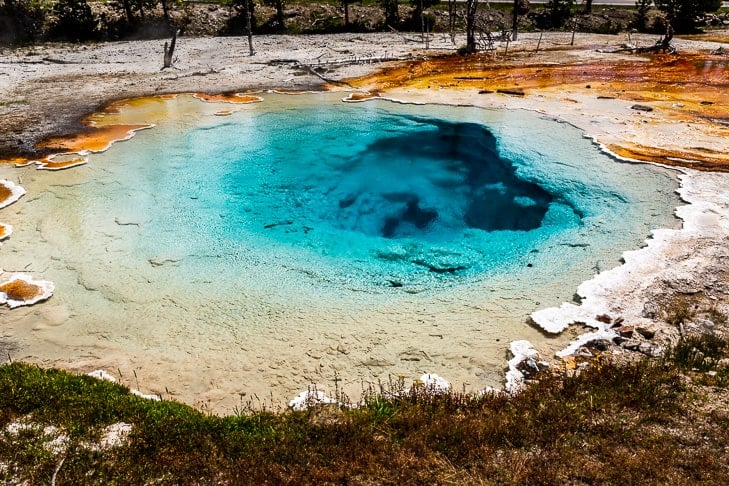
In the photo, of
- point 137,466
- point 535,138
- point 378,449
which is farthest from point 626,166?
point 137,466

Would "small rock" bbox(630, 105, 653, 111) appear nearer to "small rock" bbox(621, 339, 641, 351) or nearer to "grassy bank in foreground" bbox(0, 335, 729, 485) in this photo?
"small rock" bbox(621, 339, 641, 351)

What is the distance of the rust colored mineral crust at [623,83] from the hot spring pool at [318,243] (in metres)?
2.24

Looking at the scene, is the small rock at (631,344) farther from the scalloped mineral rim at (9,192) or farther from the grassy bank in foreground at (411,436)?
the scalloped mineral rim at (9,192)

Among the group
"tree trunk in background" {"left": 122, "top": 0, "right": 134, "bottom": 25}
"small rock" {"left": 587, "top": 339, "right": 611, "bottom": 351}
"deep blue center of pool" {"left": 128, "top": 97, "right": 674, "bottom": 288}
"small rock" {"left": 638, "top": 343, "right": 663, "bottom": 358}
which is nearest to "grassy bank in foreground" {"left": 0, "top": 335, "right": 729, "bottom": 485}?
"small rock" {"left": 638, "top": 343, "right": 663, "bottom": 358}

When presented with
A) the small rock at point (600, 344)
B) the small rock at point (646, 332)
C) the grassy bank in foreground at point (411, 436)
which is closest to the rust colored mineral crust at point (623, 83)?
the small rock at point (646, 332)

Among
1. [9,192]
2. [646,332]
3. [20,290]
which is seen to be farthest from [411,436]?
[9,192]

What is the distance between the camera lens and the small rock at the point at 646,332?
23.9 ft

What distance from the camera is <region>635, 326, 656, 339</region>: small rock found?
23.9 ft

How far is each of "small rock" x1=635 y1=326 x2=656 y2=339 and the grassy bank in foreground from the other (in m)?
0.71

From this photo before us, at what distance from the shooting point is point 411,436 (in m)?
5.57

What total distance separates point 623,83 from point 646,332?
18.0 m

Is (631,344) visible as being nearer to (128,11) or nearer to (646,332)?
(646,332)

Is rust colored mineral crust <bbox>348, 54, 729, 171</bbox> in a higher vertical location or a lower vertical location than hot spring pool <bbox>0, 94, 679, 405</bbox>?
higher

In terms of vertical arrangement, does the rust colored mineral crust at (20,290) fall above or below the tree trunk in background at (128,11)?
below
